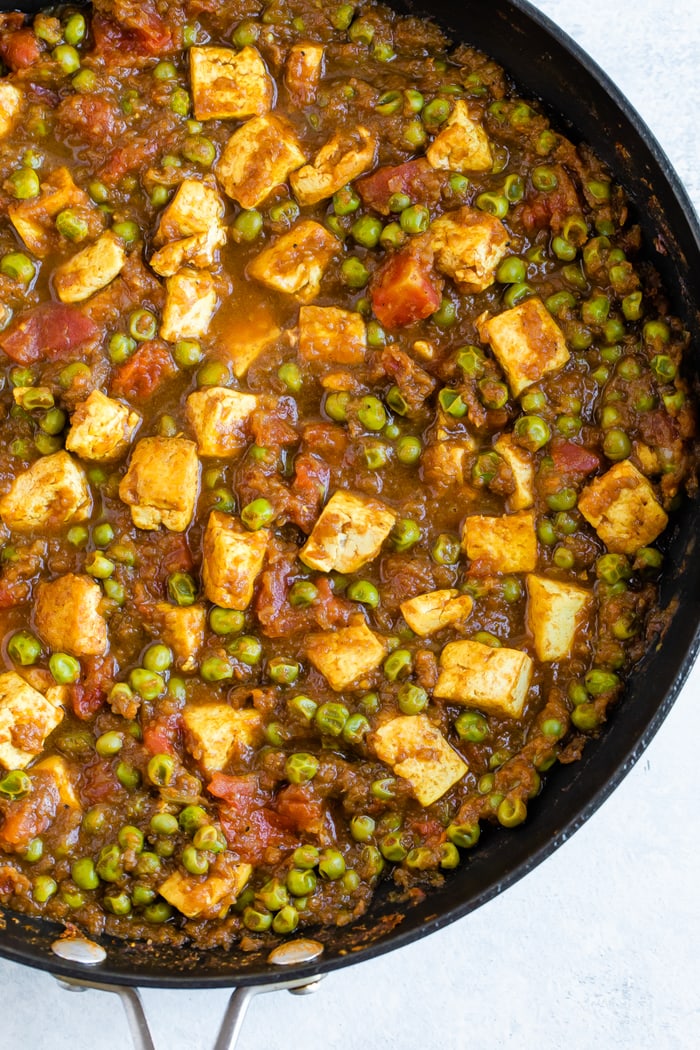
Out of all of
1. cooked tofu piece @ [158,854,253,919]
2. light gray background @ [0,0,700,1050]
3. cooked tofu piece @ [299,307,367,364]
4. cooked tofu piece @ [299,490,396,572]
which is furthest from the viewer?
light gray background @ [0,0,700,1050]

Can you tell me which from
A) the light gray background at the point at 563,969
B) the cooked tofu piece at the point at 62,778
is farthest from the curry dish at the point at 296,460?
the light gray background at the point at 563,969

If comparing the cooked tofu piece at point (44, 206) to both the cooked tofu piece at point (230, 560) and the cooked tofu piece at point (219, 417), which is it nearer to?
the cooked tofu piece at point (219, 417)

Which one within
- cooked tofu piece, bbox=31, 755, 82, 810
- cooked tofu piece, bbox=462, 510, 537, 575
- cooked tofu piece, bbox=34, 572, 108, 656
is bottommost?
cooked tofu piece, bbox=31, 755, 82, 810

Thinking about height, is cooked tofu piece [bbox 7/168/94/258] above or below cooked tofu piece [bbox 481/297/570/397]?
below

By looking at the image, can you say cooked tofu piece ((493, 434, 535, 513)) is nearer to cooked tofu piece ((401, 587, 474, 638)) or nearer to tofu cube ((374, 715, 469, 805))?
cooked tofu piece ((401, 587, 474, 638))

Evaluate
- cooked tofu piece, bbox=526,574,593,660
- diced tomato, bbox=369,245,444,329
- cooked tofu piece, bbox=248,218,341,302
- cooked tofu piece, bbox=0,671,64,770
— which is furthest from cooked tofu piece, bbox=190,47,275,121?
cooked tofu piece, bbox=0,671,64,770
